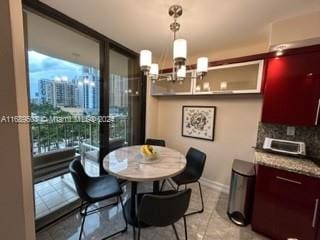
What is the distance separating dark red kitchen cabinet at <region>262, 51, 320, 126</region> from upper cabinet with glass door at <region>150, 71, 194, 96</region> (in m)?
1.17

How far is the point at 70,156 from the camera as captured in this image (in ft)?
7.52

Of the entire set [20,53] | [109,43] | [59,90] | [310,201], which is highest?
[109,43]

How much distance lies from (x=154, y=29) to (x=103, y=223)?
2496 mm

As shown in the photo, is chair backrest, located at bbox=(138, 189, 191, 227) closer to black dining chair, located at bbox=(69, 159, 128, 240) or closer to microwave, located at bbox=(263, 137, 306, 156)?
black dining chair, located at bbox=(69, 159, 128, 240)

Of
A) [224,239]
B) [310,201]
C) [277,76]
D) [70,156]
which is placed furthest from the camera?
[70,156]

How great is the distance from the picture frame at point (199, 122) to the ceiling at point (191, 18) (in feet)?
3.56

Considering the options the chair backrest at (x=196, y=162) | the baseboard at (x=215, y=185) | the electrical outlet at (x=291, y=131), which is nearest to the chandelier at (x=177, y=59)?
the chair backrest at (x=196, y=162)

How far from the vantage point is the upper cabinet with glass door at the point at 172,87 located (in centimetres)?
281

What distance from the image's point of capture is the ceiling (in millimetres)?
1562

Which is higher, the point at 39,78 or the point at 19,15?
the point at 19,15

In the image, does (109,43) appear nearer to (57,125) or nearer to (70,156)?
(57,125)

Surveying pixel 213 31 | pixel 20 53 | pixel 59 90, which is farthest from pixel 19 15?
pixel 213 31

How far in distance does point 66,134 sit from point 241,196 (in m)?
2.43

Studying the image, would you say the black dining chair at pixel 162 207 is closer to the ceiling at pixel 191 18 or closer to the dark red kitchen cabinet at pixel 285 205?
the dark red kitchen cabinet at pixel 285 205
